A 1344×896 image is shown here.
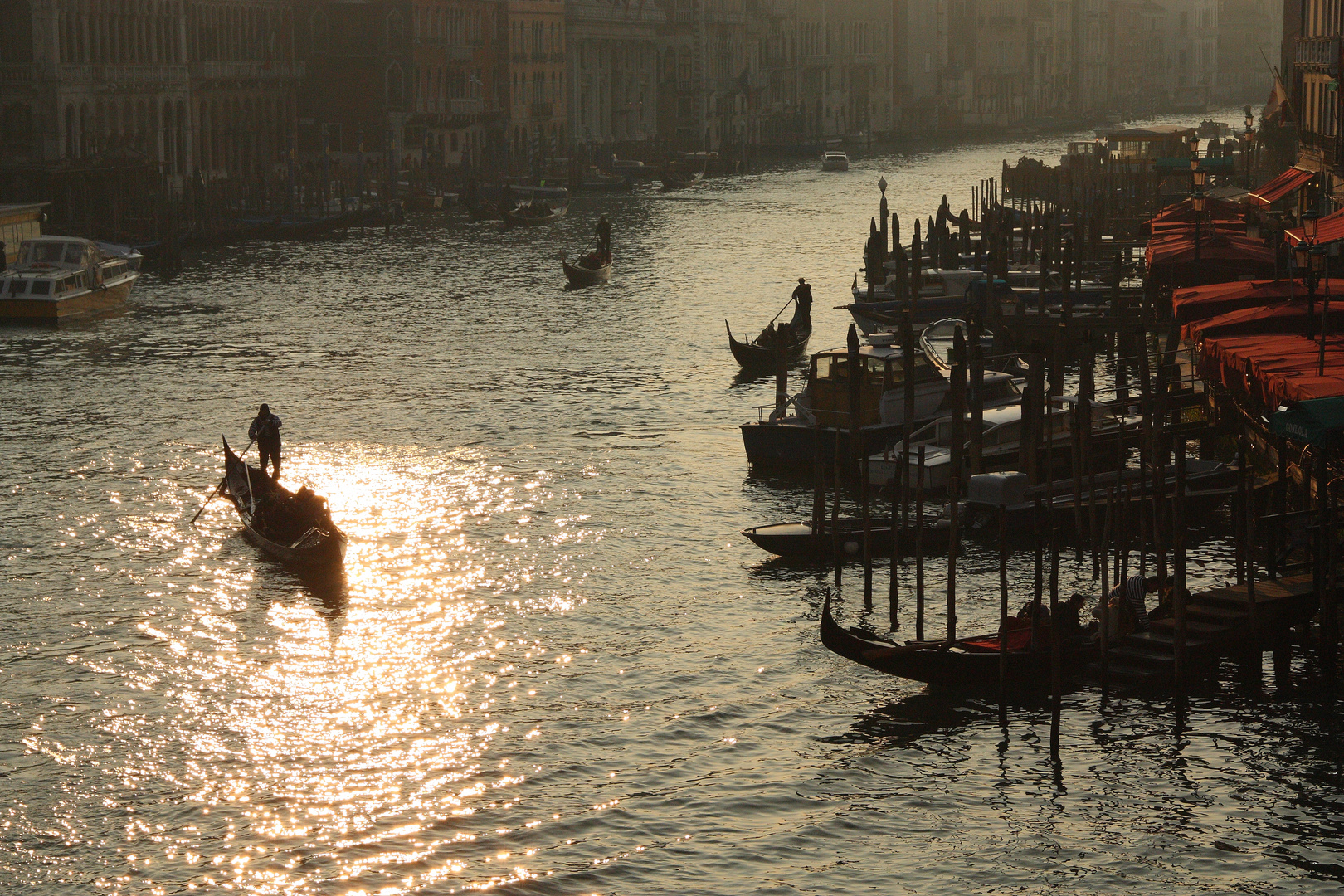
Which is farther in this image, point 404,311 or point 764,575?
point 404,311

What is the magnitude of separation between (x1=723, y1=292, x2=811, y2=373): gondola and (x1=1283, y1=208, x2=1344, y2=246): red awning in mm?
10488

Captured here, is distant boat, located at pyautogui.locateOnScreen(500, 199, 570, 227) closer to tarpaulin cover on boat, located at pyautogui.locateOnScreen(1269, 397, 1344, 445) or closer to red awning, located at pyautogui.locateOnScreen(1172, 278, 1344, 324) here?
red awning, located at pyautogui.locateOnScreen(1172, 278, 1344, 324)

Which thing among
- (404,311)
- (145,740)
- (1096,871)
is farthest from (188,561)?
(404,311)

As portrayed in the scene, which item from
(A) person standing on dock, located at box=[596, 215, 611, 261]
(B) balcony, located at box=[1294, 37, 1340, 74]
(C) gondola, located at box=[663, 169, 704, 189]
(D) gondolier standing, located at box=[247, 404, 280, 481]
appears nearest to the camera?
(D) gondolier standing, located at box=[247, 404, 280, 481]

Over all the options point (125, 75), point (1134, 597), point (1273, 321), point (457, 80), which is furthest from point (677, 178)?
point (1134, 597)

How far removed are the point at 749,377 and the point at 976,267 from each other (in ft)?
45.0

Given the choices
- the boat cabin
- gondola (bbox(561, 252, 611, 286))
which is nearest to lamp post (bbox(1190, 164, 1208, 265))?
the boat cabin

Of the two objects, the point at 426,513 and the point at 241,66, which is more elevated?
the point at 241,66

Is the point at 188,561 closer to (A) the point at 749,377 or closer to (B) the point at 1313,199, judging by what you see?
(A) the point at 749,377

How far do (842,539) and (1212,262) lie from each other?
17.1m

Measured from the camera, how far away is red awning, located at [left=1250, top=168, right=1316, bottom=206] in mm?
51691

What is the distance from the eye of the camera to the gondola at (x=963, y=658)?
Result: 21.0 meters

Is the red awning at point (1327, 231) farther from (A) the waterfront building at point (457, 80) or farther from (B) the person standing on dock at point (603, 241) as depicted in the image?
(A) the waterfront building at point (457, 80)

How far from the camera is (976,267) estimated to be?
53.8 meters
